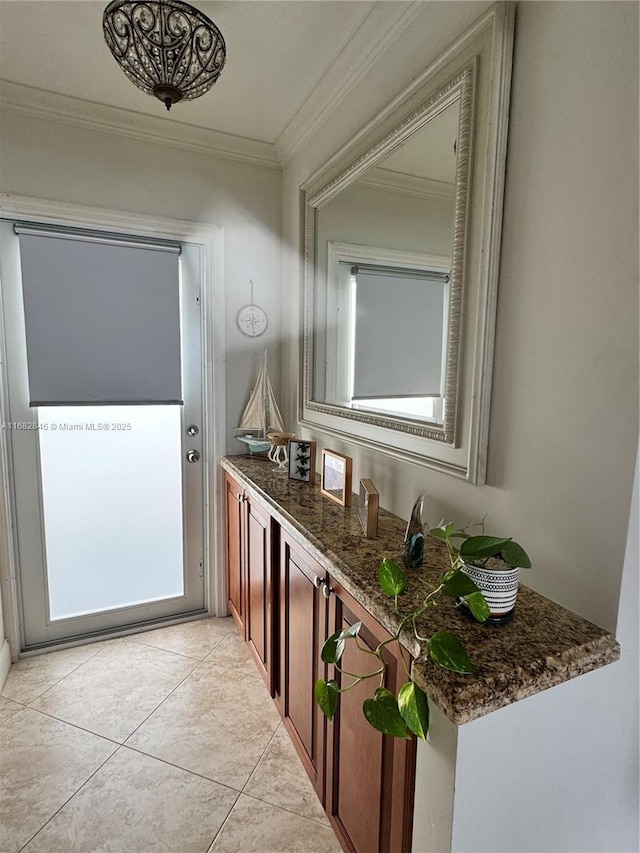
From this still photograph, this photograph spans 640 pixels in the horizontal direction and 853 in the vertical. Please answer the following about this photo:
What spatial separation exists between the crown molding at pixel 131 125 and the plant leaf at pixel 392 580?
2.20 metres

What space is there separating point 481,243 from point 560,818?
134 cm

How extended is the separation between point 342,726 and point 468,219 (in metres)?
1.43

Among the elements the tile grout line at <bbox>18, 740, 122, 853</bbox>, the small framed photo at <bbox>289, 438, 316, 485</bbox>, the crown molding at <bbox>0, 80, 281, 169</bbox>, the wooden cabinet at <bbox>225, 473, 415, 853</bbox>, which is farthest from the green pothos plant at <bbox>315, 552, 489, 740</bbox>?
the crown molding at <bbox>0, 80, 281, 169</bbox>

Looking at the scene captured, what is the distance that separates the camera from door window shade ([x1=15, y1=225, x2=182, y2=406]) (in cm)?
201

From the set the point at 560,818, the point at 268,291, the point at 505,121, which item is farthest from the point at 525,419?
the point at 268,291

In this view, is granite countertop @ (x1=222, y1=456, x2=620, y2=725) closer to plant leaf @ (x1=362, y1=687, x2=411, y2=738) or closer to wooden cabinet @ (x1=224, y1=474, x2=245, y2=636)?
plant leaf @ (x1=362, y1=687, x2=411, y2=738)

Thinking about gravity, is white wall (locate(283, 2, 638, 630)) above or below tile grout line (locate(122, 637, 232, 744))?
above

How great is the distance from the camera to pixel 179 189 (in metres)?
2.19

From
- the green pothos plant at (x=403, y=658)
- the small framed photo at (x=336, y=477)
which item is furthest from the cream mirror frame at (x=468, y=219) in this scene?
the green pothos plant at (x=403, y=658)

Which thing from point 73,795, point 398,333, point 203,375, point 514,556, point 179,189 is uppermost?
point 179,189

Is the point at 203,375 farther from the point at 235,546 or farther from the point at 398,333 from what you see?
the point at 398,333

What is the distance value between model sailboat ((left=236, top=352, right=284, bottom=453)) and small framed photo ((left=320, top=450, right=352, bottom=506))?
732 millimetres

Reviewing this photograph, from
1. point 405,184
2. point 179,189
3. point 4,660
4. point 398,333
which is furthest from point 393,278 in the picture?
point 4,660

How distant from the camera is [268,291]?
243 cm
